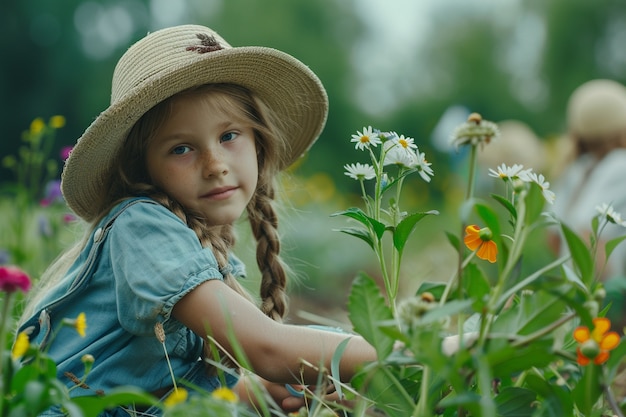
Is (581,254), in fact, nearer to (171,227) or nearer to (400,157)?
(400,157)

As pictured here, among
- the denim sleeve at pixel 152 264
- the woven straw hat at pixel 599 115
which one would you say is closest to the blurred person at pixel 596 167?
the woven straw hat at pixel 599 115

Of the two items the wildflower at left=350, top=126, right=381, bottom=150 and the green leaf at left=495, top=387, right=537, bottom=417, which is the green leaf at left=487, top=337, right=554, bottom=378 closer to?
the green leaf at left=495, top=387, right=537, bottom=417

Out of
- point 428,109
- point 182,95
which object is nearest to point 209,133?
point 182,95

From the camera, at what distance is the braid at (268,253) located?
74.0 inches

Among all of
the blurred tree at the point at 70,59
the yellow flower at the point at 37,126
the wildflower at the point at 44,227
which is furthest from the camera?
the blurred tree at the point at 70,59

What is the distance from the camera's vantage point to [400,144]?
4.62 ft

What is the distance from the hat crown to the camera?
64.7 inches

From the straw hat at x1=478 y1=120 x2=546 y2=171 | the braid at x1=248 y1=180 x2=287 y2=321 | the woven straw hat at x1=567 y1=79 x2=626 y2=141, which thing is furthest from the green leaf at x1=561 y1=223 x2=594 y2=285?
the straw hat at x1=478 y1=120 x2=546 y2=171

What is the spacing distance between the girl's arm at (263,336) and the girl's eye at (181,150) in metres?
0.32

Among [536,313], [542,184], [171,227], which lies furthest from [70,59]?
[536,313]

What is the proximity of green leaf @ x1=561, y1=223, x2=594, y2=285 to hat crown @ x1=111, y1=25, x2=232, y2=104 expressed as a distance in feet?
2.61

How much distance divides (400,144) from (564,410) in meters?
0.50

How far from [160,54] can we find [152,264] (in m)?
0.46

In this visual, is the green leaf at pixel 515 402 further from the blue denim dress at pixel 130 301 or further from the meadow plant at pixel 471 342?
the blue denim dress at pixel 130 301
